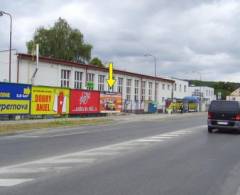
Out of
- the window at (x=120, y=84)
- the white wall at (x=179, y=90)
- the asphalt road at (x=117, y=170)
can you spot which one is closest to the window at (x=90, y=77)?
the window at (x=120, y=84)

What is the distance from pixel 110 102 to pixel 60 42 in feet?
142

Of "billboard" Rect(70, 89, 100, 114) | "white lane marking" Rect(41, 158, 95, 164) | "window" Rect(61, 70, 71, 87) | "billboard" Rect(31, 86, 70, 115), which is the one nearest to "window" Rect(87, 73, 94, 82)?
"window" Rect(61, 70, 71, 87)

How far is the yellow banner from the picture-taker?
31203 mm

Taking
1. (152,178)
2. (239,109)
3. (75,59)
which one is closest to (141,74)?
(75,59)

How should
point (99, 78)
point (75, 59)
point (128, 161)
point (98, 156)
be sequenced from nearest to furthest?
point (128, 161)
point (98, 156)
point (99, 78)
point (75, 59)

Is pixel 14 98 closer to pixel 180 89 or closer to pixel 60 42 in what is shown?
pixel 60 42

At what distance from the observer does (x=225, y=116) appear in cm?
2514

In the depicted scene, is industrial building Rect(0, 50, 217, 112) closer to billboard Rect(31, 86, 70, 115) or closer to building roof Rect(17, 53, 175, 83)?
building roof Rect(17, 53, 175, 83)

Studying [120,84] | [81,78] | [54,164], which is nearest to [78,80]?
[81,78]

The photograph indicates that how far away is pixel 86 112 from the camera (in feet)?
136

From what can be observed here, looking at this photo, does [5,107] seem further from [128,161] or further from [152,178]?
[152,178]

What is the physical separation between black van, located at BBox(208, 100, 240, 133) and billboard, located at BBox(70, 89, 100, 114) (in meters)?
16.1

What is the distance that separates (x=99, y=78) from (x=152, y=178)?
53.4m

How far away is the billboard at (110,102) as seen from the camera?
146ft
